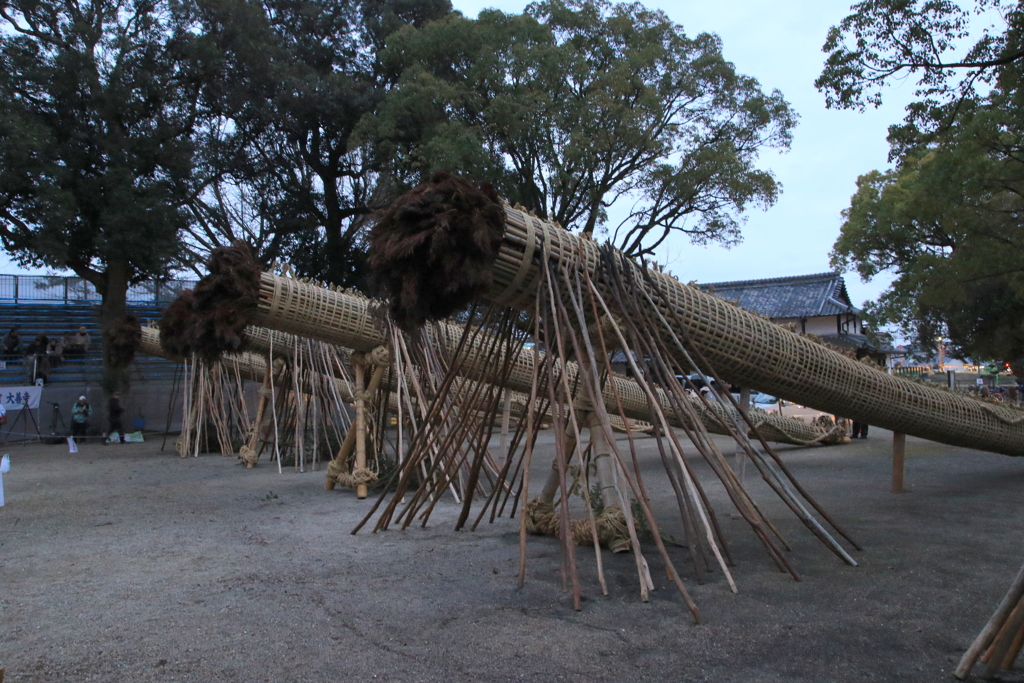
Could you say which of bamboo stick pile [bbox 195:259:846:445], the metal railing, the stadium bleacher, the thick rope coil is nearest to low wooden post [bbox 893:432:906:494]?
bamboo stick pile [bbox 195:259:846:445]

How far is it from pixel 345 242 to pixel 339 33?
15.6 ft

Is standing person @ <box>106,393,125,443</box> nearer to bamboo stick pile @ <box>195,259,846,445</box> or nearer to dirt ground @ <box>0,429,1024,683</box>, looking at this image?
dirt ground @ <box>0,429,1024,683</box>

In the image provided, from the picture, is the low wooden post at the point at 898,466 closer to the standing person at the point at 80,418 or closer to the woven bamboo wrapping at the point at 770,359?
the woven bamboo wrapping at the point at 770,359

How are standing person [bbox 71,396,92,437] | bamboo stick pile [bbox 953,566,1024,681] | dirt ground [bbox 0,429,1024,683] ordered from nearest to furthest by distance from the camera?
bamboo stick pile [bbox 953,566,1024,681]
dirt ground [bbox 0,429,1024,683]
standing person [bbox 71,396,92,437]

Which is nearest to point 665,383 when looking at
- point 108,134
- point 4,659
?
point 4,659

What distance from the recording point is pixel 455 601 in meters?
3.98

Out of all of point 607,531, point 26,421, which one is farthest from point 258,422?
point 26,421

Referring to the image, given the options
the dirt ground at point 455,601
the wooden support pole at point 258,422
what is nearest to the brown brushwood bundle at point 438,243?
the dirt ground at point 455,601

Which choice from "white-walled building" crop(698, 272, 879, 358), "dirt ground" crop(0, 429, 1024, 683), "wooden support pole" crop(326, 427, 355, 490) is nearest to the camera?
"dirt ground" crop(0, 429, 1024, 683)

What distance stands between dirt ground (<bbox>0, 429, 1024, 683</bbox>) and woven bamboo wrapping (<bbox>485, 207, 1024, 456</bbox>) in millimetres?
719

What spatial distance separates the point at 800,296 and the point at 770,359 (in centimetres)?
2290

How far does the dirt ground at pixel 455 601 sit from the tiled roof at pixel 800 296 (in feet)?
64.8

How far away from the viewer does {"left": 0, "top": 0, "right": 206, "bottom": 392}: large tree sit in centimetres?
1452

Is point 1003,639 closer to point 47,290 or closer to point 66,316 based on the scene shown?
point 66,316
